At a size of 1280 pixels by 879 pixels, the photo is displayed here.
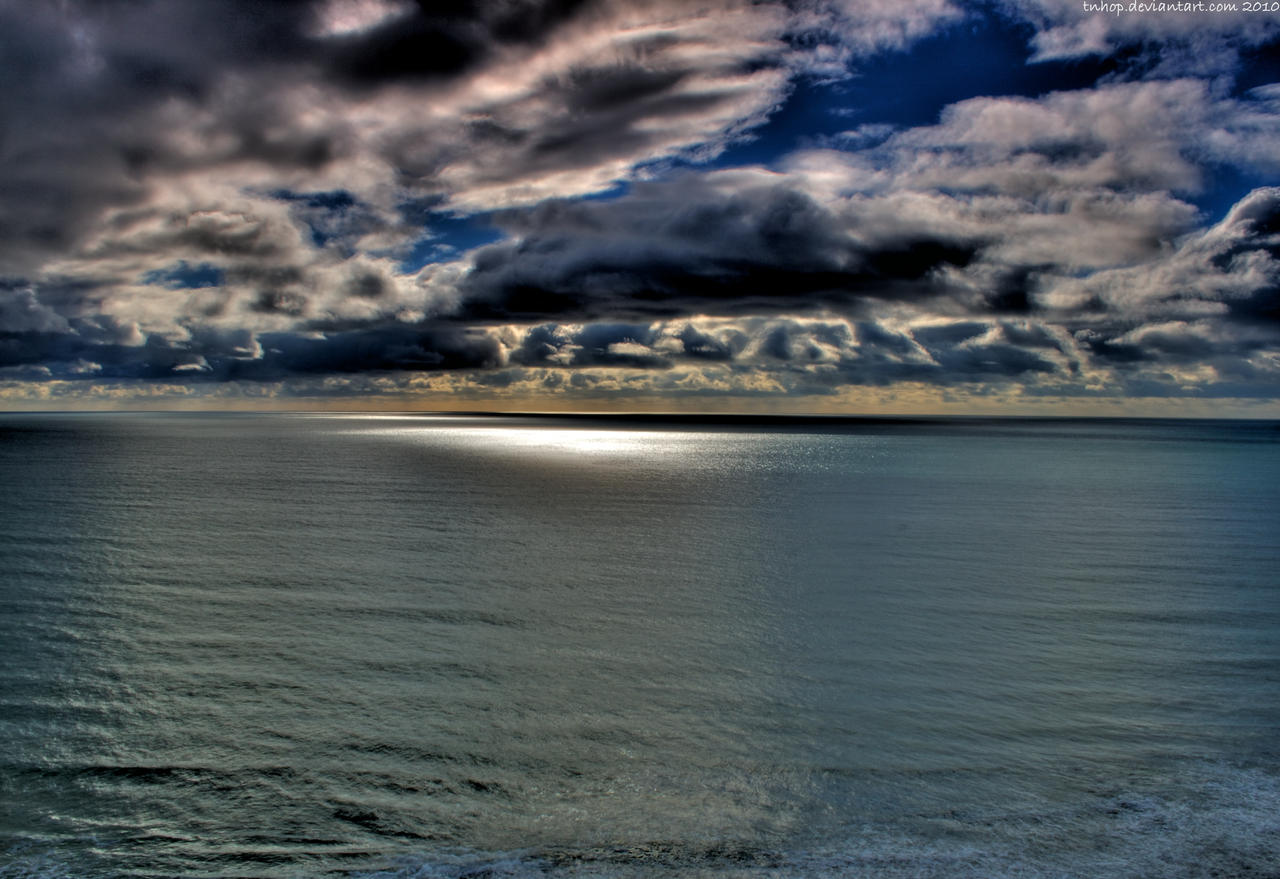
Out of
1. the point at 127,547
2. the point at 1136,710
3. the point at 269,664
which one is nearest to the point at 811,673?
the point at 1136,710

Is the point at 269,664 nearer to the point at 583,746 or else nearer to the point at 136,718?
the point at 136,718

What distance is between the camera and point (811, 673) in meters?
13.8

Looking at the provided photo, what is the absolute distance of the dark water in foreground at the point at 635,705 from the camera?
8.02 m

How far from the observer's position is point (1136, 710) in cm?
1174

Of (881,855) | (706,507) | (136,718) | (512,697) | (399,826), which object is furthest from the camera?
(706,507)

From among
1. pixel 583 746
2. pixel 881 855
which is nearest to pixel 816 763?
pixel 881 855

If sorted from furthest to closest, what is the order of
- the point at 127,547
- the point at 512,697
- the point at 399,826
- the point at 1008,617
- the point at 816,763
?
the point at 127,547 → the point at 1008,617 → the point at 512,697 → the point at 816,763 → the point at 399,826

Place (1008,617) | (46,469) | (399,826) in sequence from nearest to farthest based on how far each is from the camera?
(399,826)
(1008,617)
(46,469)

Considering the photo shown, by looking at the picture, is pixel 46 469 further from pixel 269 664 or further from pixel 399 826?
pixel 399 826

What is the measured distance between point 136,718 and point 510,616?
25.7 ft

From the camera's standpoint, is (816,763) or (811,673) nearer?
(816,763)

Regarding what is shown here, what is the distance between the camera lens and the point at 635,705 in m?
12.1

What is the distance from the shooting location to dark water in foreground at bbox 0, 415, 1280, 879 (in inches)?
316

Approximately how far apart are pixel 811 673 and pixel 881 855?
616cm
